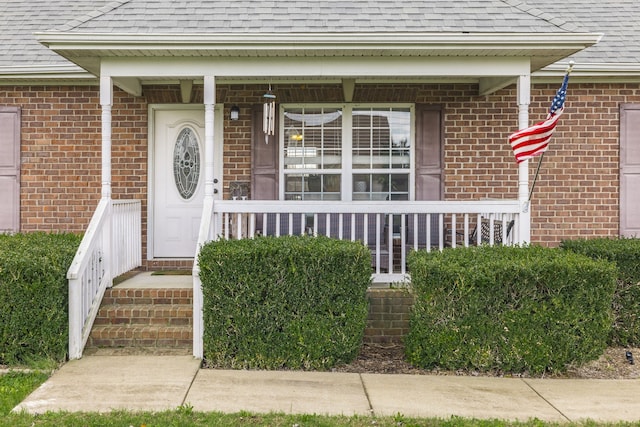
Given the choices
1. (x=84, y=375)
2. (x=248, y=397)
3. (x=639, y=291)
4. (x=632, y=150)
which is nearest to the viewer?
(x=248, y=397)

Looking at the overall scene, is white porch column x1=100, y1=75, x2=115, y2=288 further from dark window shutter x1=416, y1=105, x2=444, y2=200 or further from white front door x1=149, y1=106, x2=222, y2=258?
dark window shutter x1=416, y1=105, x2=444, y2=200

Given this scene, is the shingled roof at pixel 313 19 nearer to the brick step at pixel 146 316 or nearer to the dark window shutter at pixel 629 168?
the dark window shutter at pixel 629 168

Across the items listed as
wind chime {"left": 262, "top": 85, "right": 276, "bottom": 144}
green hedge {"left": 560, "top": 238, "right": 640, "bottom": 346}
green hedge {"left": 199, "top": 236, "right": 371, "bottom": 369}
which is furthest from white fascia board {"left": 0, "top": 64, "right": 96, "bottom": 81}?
green hedge {"left": 560, "top": 238, "right": 640, "bottom": 346}

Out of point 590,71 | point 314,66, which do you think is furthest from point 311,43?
point 590,71

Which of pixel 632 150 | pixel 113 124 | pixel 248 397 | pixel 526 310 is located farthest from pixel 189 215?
pixel 632 150

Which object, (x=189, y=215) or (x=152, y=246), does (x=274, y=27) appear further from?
(x=152, y=246)

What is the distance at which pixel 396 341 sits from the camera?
598 centimetres

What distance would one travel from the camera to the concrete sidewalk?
4.13m

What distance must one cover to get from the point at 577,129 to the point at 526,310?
3.79m

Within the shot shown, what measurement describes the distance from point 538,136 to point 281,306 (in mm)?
3250

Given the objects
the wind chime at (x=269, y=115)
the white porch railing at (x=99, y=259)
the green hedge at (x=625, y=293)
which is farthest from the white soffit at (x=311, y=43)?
the green hedge at (x=625, y=293)

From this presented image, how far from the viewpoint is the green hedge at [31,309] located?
5105mm

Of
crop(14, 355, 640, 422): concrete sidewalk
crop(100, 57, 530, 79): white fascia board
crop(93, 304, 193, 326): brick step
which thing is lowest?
crop(14, 355, 640, 422): concrete sidewalk

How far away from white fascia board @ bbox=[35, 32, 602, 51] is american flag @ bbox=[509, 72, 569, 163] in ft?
1.67
